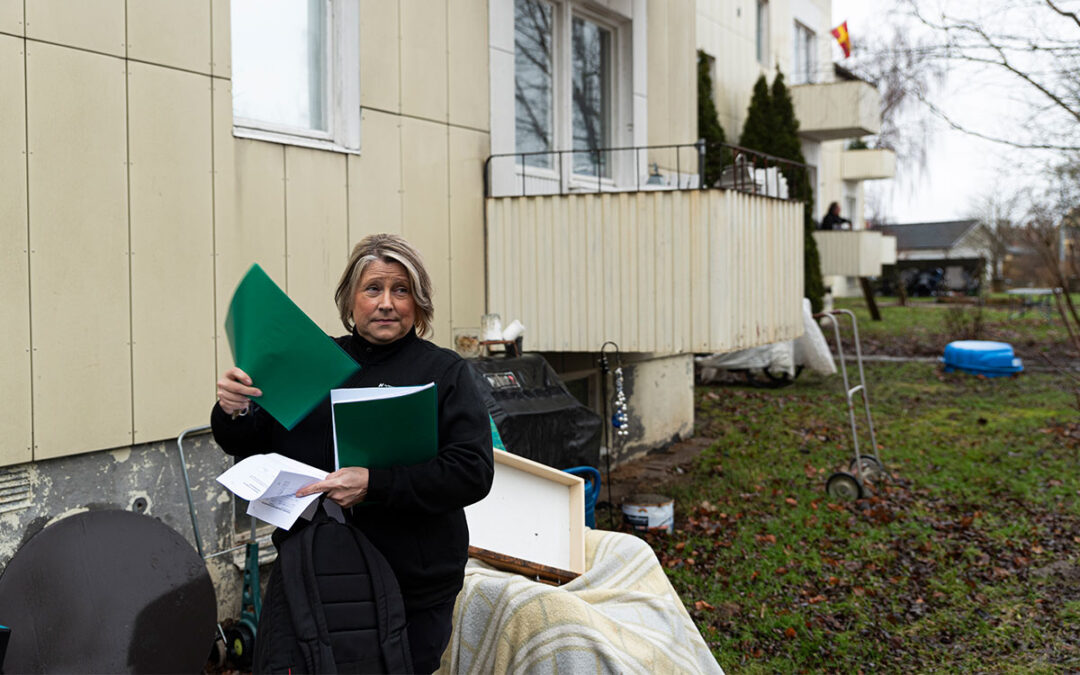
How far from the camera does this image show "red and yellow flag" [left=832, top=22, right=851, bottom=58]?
21.3 metres

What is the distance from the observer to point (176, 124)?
5051 mm

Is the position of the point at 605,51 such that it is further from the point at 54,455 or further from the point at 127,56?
the point at 54,455

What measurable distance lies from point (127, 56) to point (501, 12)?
352cm

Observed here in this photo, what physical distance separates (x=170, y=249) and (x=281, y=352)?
2.88m

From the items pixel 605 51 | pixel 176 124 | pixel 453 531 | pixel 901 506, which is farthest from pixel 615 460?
pixel 453 531

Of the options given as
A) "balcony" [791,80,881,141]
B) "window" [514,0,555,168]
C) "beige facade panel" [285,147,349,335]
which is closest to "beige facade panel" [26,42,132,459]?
"beige facade panel" [285,147,349,335]

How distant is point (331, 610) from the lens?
7.97 feet

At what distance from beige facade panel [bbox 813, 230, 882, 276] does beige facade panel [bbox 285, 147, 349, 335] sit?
17610 millimetres

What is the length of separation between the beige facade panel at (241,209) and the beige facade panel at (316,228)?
0.07m

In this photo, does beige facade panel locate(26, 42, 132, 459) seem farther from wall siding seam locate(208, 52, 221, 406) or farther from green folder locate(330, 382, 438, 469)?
green folder locate(330, 382, 438, 469)

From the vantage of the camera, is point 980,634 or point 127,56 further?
point 980,634

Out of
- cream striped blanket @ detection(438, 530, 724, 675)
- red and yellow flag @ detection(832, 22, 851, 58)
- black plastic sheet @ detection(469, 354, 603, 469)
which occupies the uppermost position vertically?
red and yellow flag @ detection(832, 22, 851, 58)

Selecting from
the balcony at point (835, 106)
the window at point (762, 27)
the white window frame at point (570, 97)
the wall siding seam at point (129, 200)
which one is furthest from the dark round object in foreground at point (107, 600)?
the balcony at point (835, 106)

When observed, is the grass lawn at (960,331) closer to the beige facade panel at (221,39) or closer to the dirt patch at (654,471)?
the dirt patch at (654,471)
